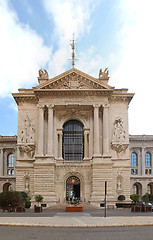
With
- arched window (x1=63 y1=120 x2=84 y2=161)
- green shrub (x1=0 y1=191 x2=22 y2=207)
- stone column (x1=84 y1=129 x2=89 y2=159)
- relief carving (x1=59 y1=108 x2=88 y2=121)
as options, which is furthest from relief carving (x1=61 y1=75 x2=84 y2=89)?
green shrub (x1=0 y1=191 x2=22 y2=207)

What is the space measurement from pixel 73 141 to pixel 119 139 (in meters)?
7.19

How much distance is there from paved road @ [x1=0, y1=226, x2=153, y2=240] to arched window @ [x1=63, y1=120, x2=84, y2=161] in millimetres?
31837

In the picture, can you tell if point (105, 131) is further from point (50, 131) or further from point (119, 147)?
point (50, 131)

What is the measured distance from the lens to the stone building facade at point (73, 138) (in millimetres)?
49062

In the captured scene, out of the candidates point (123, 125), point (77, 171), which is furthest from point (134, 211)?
point (123, 125)

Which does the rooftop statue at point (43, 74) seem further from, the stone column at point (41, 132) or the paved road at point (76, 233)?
the paved road at point (76, 233)

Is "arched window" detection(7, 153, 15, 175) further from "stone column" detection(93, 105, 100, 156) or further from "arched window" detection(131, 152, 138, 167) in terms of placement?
"stone column" detection(93, 105, 100, 156)

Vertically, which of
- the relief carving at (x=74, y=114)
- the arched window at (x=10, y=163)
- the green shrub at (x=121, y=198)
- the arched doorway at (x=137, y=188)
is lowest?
the arched doorway at (x=137, y=188)

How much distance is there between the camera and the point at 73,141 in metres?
53.8

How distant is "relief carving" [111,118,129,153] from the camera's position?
5216cm

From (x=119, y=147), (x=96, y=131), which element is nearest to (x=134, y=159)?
(x=119, y=147)

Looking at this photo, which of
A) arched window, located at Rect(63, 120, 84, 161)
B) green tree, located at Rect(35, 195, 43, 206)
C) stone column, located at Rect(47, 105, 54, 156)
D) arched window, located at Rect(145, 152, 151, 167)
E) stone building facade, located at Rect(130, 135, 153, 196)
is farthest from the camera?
arched window, located at Rect(145, 152, 151, 167)

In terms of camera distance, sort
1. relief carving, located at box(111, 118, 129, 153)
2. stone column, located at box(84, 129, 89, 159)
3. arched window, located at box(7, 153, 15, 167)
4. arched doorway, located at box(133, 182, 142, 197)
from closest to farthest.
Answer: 1. relief carving, located at box(111, 118, 129, 153)
2. stone column, located at box(84, 129, 89, 159)
3. arched window, located at box(7, 153, 15, 167)
4. arched doorway, located at box(133, 182, 142, 197)

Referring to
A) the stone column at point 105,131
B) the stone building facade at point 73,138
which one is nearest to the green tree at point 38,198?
the stone building facade at point 73,138
